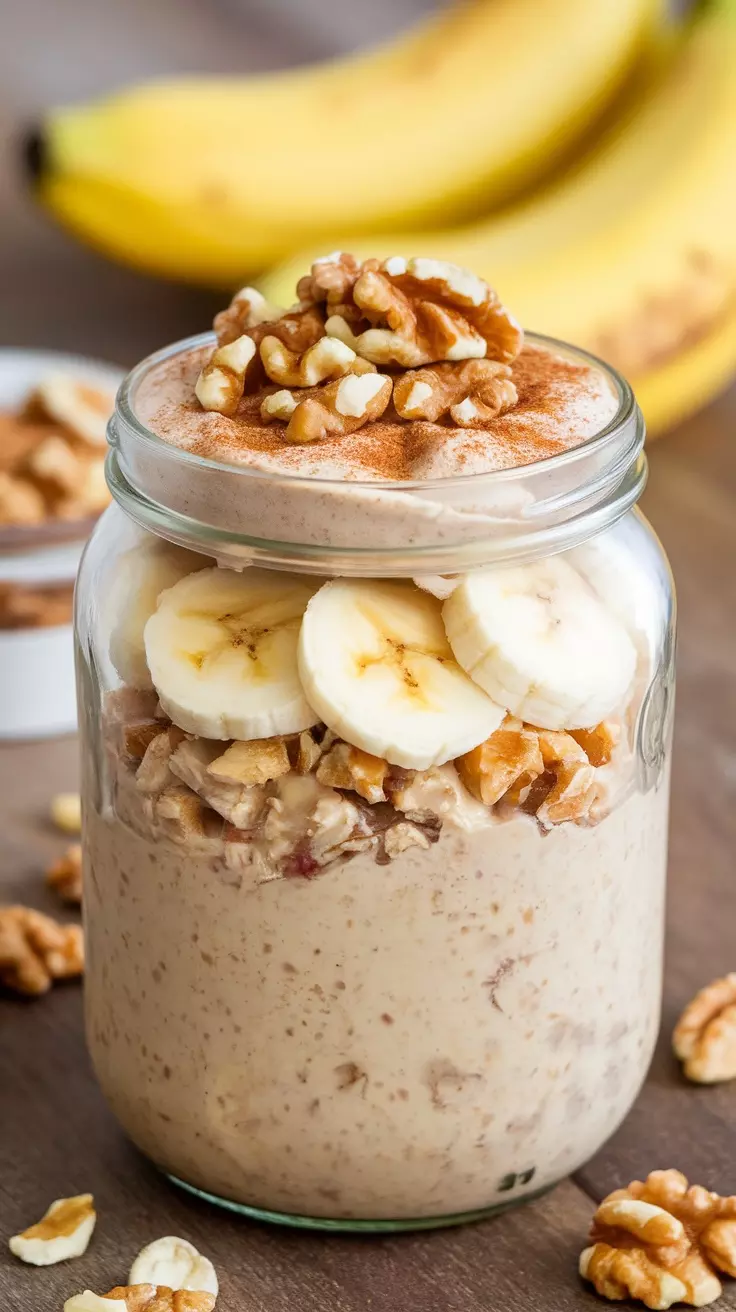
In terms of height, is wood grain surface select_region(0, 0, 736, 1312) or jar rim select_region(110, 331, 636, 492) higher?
jar rim select_region(110, 331, 636, 492)

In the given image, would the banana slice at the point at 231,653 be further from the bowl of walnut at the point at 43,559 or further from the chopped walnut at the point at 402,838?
the bowl of walnut at the point at 43,559

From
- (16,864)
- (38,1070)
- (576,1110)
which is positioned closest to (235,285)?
(16,864)

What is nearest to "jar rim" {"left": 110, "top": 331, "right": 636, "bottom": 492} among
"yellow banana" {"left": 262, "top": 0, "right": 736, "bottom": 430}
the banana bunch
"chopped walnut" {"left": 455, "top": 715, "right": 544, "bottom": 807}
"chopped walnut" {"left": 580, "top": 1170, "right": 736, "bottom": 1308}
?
"chopped walnut" {"left": 455, "top": 715, "right": 544, "bottom": 807}

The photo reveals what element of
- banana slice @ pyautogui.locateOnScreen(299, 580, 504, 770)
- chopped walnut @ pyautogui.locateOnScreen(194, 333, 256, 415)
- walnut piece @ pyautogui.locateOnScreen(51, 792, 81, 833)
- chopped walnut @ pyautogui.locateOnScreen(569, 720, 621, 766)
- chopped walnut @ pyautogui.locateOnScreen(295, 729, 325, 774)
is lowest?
walnut piece @ pyautogui.locateOnScreen(51, 792, 81, 833)

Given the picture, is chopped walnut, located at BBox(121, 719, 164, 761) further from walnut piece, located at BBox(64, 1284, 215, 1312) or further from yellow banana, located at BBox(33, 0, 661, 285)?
yellow banana, located at BBox(33, 0, 661, 285)

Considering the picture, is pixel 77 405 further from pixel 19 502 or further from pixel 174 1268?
pixel 174 1268

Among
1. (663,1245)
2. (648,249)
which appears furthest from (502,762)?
(648,249)

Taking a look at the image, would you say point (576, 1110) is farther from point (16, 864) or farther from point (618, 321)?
point (618, 321)
